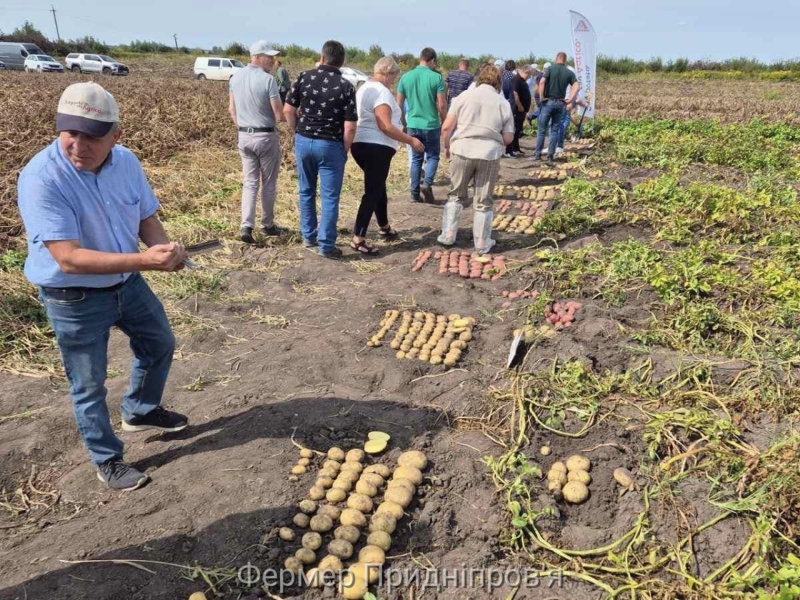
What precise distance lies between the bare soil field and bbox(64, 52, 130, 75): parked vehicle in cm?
2895

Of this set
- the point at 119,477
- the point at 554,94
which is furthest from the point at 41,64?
the point at 119,477

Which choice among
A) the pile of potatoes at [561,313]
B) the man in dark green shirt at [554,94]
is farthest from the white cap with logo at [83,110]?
the man in dark green shirt at [554,94]

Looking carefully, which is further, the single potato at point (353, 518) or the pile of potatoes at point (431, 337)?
the pile of potatoes at point (431, 337)

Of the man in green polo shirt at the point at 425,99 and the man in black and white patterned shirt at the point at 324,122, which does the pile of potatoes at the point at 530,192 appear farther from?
the man in black and white patterned shirt at the point at 324,122

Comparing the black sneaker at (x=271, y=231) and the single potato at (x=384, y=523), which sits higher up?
the black sneaker at (x=271, y=231)

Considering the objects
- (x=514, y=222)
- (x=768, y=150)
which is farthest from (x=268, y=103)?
(x=768, y=150)

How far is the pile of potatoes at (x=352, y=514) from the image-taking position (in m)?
2.44

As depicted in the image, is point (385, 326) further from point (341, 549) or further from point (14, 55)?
point (14, 55)

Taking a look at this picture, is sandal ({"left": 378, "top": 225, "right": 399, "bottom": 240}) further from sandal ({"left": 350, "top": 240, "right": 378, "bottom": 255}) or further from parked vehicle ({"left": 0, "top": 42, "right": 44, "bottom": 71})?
parked vehicle ({"left": 0, "top": 42, "right": 44, "bottom": 71})

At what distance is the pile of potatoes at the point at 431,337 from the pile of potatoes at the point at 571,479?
133 centimetres

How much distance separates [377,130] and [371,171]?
449mm

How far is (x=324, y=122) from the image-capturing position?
5516mm

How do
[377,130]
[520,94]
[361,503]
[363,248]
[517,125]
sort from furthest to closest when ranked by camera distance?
[517,125]
[520,94]
[363,248]
[377,130]
[361,503]

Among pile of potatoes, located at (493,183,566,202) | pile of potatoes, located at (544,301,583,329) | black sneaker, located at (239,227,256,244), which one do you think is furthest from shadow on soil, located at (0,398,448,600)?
pile of potatoes, located at (493,183,566,202)
